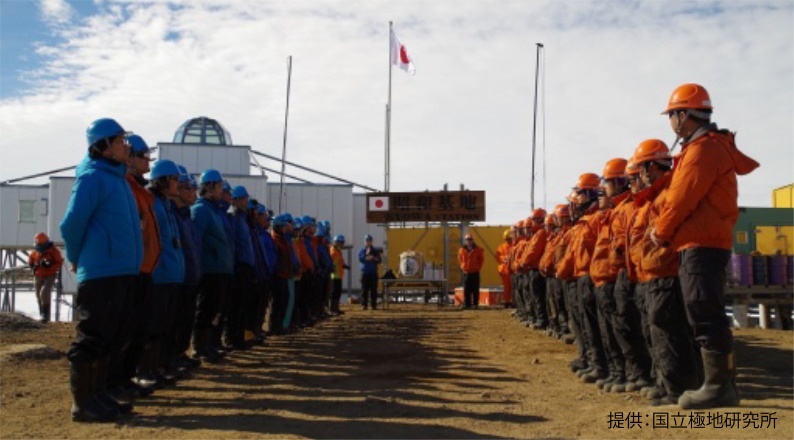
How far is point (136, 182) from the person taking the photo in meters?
6.69

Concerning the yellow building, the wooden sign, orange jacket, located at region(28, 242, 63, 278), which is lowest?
orange jacket, located at region(28, 242, 63, 278)

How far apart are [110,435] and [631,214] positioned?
14.4 feet

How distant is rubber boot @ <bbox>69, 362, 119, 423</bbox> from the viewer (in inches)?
221

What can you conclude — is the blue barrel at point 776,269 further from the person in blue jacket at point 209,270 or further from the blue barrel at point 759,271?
the person in blue jacket at point 209,270

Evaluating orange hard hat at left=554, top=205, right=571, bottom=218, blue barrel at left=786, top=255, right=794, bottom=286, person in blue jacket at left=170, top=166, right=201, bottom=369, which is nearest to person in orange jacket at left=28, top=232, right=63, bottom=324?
person in blue jacket at left=170, top=166, right=201, bottom=369

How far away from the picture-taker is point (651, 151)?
259 inches

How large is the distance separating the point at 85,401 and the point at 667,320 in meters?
4.32

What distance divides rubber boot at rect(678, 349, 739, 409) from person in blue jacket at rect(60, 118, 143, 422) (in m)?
4.12

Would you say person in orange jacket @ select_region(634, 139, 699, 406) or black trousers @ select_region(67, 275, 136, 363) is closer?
black trousers @ select_region(67, 275, 136, 363)

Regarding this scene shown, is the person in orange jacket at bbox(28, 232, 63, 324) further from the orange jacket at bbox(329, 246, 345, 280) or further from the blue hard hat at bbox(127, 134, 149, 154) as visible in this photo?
→ the blue hard hat at bbox(127, 134, 149, 154)

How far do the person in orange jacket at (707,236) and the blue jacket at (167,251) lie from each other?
4177mm

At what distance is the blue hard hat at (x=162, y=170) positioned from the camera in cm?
750

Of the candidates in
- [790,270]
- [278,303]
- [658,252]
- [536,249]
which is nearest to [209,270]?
[278,303]

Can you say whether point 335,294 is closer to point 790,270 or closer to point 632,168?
point 790,270
